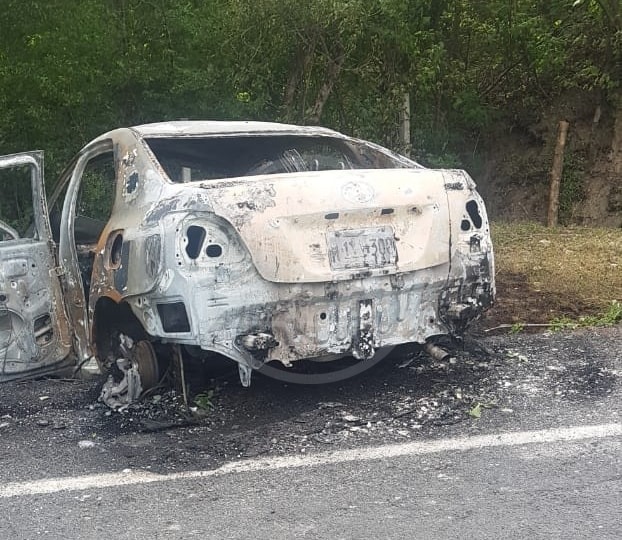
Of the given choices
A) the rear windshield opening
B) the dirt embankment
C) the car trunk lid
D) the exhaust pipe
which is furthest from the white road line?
the dirt embankment

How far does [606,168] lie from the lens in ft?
44.2

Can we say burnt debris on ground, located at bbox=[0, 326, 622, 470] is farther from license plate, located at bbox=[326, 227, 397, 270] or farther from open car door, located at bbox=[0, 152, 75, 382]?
license plate, located at bbox=[326, 227, 397, 270]

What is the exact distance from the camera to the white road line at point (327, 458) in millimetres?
3289

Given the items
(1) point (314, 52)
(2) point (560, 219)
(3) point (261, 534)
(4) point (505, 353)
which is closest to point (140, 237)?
(3) point (261, 534)

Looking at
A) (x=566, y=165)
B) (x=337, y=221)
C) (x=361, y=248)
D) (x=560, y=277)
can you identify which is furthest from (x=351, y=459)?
(x=566, y=165)

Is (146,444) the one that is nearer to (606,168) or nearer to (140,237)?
(140,237)

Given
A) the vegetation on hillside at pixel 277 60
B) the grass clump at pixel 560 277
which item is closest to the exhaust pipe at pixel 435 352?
the grass clump at pixel 560 277

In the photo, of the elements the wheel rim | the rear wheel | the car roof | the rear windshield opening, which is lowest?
the rear wheel

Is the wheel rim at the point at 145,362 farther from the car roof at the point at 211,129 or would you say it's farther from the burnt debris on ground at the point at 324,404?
the car roof at the point at 211,129

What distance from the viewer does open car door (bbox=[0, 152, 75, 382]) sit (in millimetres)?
4477

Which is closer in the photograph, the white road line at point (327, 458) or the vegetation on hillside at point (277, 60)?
the white road line at point (327, 458)

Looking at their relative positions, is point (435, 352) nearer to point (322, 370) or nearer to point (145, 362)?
point (322, 370)

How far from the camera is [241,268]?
3.58 meters

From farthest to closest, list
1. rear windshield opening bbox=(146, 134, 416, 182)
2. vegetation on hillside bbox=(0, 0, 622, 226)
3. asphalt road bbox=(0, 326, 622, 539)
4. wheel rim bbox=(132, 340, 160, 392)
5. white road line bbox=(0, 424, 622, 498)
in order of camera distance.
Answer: vegetation on hillside bbox=(0, 0, 622, 226) → rear windshield opening bbox=(146, 134, 416, 182) → wheel rim bbox=(132, 340, 160, 392) → white road line bbox=(0, 424, 622, 498) → asphalt road bbox=(0, 326, 622, 539)
